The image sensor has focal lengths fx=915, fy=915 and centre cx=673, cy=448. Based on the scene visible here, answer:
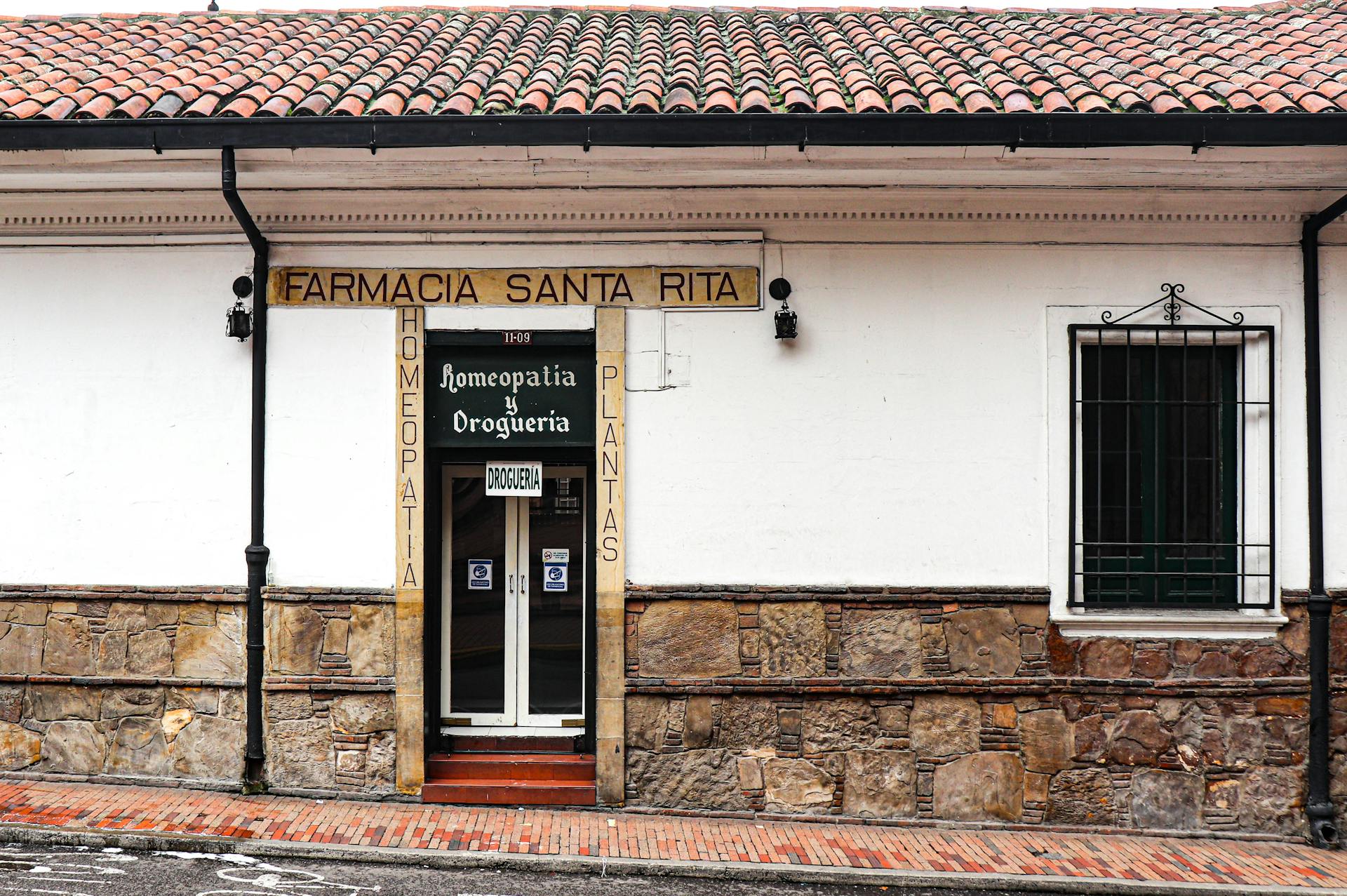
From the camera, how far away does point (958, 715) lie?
6.24m

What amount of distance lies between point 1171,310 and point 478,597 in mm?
5319

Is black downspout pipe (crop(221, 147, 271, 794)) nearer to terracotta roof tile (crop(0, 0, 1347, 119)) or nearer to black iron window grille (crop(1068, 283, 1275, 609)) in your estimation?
terracotta roof tile (crop(0, 0, 1347, 119))

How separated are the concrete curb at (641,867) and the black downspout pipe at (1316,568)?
849 millimetres

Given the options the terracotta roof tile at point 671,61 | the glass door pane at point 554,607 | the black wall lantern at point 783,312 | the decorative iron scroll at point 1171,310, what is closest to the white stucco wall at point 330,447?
the glass door pane at point 554,607

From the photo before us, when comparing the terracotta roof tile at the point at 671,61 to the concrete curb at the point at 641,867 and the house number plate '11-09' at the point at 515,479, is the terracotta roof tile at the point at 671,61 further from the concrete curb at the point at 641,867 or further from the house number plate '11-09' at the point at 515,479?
the concrete curb at the point at 641,867

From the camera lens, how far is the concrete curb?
539 cm

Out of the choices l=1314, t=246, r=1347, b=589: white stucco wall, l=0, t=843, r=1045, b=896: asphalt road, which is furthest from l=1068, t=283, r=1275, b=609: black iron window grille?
l=0, t=843, r=1045, b=896: asphalt road

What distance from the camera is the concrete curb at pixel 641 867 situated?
212 inches

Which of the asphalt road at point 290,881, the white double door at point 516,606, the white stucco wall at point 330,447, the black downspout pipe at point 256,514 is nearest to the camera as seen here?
the asphalt road at point 290,881

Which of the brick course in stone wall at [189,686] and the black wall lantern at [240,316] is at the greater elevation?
the black wall lantern at [240,316]

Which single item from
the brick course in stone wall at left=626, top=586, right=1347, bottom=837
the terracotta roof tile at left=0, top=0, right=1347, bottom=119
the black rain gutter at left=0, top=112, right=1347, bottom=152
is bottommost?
the brick course in stone wall at left=626, top=586, right=1347, bottom=837

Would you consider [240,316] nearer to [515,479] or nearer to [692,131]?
[515,479]

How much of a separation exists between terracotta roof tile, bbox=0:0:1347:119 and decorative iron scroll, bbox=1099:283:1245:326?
1200 millimetres

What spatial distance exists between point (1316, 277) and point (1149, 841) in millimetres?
3998
